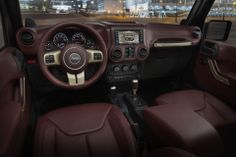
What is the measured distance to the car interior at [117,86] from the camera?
152 cm

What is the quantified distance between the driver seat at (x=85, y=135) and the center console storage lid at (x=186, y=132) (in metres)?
0.18

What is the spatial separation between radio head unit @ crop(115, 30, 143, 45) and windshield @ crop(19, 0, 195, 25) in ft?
0.88

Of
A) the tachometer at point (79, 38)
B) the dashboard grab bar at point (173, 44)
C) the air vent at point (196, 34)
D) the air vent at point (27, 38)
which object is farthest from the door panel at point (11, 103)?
the air vent at point (196, 34)

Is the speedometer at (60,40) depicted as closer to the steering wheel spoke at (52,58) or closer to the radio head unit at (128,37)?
the steering wheel spoke at (52,58)

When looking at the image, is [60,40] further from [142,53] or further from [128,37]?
[142,53]

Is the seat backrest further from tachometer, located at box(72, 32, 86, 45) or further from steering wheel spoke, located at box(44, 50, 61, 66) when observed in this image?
tachometer, located at box(72, 32, 86, 45)

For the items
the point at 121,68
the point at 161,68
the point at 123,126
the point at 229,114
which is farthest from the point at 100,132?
the point at 161,68

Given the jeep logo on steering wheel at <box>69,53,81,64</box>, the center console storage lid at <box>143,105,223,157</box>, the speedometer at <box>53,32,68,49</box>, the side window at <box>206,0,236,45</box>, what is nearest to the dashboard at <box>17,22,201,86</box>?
the speedometer at <box>53,32,68,49</box>

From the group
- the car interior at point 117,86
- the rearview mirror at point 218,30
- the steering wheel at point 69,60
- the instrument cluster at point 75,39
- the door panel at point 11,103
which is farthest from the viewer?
the rearview mirror at point 218,30

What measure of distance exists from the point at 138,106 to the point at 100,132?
24.8 inches

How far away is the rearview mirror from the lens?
2539 mm

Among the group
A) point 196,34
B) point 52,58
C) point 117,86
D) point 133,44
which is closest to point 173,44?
point 196,34

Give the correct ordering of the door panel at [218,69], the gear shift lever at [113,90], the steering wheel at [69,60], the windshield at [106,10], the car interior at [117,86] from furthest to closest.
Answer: the gear shift lever at [113,90]
the door panel at [218,69]
the windshield at [106,10]
the steering wheel at [69,60]
the car interior at [117,86]

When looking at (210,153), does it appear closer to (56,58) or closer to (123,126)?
(123,126)
